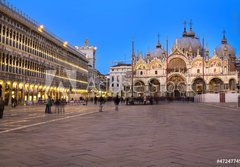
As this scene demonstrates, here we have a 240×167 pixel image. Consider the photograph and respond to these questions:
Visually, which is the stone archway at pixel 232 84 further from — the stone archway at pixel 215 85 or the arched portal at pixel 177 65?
the arched portal at pixel 177 65

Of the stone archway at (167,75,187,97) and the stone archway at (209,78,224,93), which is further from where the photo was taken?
the stone archway at (167,75,187,97)

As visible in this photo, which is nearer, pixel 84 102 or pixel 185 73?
pixel 84 102

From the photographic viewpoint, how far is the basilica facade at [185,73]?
8781 cm

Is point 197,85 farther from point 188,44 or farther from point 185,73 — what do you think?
point 188,44

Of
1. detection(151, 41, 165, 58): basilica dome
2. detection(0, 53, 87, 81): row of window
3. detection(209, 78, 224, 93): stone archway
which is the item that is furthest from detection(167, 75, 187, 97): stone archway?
detection(0, 53, 87, 81): row of window

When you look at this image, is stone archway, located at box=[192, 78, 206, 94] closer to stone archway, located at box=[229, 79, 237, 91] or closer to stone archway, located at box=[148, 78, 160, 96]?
stone archway, located at box=[229, 79, 237, 91]

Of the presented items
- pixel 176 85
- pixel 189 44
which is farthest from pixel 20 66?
pixel 189 44

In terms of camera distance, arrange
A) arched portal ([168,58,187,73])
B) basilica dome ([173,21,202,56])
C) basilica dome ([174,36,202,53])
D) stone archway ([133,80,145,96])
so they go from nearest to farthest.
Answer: arched portal ([168,58,187,73])
stone archway ([133,80,145,96])
basilica dome ([173,21,202,56])
basilica dome ([174,36,202,53])

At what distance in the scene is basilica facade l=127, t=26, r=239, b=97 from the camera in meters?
87.8

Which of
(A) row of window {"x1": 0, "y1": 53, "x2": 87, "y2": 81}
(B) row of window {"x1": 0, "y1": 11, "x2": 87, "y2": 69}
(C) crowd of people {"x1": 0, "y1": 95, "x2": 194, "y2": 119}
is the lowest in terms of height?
(C) crowd of people {"x1": 0, "y1": 95, "x2": 194, "y2": 119}

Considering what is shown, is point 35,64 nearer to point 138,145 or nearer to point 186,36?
point 138,145

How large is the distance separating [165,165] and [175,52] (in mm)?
95291

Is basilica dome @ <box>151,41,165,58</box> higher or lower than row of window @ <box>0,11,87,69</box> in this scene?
higher

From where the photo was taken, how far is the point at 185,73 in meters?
92.3
